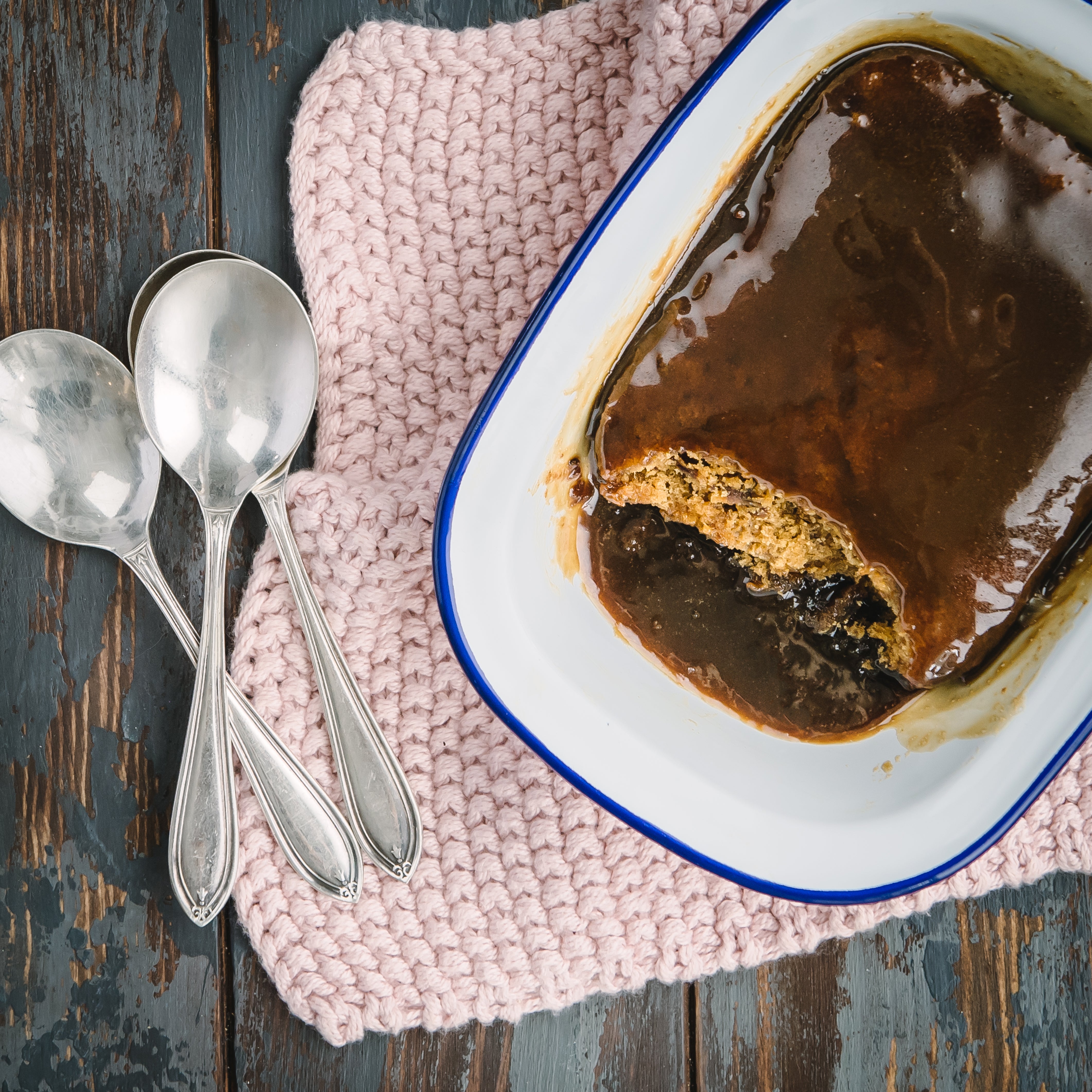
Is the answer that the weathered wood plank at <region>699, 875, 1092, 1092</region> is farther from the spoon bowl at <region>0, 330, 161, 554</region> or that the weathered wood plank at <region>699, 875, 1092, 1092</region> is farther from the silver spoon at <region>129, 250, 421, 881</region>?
the spoon bowl at <region>0, 330, 161, 554</region>

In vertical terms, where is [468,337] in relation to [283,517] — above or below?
above

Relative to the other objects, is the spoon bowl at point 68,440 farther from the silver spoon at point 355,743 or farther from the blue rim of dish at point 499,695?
the blue rim of dish at point 499,695

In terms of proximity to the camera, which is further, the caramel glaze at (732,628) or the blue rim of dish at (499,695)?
the caramel glaze at (732,628)

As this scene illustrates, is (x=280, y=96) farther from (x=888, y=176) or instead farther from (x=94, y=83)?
(x=888, y=176)

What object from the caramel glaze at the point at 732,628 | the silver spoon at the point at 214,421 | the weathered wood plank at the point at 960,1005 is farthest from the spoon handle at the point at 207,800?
the weathered wood plank at the point at 960,1005

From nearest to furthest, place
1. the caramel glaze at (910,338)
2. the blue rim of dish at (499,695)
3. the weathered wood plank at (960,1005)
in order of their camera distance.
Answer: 1. the blue rim of dish at (499,695)
2. the caramel glaze at (910,338)
3. the weathered wood plank at (960,1005)

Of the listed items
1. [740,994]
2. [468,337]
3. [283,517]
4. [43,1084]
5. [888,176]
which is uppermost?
[888,176]

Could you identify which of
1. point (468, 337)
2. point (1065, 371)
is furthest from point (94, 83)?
point (1065, 371)
